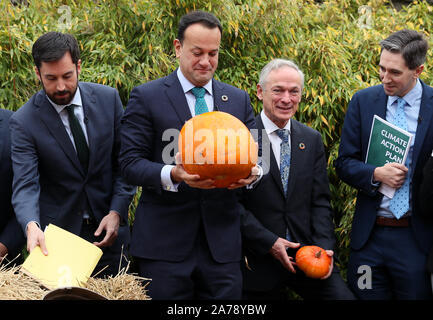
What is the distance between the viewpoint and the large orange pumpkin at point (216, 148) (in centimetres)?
290

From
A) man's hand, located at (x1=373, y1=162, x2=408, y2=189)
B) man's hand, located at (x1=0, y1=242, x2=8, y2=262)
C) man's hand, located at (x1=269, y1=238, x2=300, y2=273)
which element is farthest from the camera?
man's hand, located at (x1=269, y1=238, x2=300, y2=273)

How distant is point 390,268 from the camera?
3904 mm

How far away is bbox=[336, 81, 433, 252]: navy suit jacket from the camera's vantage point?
386 centimetres

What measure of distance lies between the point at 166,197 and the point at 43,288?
77 centimetres

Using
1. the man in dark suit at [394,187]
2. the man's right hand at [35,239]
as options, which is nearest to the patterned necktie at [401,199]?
the man in dark suit at [394,187]

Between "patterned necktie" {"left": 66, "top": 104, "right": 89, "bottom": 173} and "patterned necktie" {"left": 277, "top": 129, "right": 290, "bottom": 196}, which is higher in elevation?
"patterned necktie" {"left": 66, "top": 104, "right": 89, "bottom": 173}

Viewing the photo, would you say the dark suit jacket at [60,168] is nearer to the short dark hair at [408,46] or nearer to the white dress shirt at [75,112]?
the white dress shirt at [75,112]

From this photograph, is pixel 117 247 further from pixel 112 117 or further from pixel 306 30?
pixel 306 30

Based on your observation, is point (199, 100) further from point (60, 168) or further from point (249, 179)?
point (60, 168)

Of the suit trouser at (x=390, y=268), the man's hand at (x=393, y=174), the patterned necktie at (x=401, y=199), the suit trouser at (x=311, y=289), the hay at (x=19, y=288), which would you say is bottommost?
the suit trouser at (x=311, y=289)

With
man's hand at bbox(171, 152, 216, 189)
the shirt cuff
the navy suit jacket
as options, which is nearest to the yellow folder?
the shirt cuff

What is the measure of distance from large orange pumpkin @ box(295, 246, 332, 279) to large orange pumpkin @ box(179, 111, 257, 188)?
1151mm

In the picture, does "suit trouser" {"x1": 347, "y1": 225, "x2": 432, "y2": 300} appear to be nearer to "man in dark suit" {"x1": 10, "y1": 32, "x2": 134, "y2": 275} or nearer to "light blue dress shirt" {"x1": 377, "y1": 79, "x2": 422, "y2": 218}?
"light blue dress shirt" {"x1": 377, "y1": 79, "x2": 422, "y2": 218}
